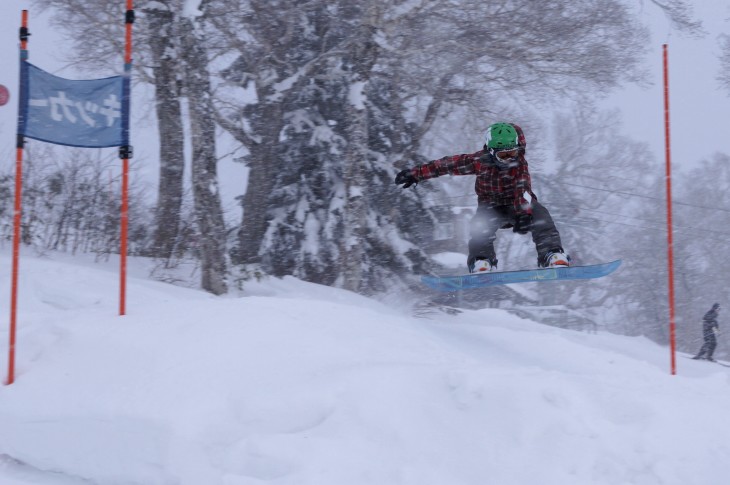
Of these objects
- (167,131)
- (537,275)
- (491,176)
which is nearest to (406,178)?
(491,176)

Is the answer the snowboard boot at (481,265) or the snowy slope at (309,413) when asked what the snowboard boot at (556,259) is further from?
the snowy slope at (309,413)

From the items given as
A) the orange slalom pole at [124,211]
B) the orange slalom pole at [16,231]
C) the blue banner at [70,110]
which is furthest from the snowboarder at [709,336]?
the orange slalom pole at [16,231]

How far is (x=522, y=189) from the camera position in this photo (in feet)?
21.8

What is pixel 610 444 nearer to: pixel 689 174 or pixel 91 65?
pixel 91 65

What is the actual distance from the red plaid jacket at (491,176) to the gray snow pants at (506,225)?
0.28ft

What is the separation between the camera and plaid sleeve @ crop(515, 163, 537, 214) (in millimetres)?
6621

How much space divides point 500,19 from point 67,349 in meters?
10.3

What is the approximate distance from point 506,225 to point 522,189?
0.47 meters

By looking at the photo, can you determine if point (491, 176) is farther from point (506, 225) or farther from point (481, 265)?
point (481, 265)

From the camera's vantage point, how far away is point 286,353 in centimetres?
473

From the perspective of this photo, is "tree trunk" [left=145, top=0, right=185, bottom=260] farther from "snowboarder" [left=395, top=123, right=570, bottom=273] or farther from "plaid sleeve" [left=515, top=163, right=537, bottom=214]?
"plaid sleeve" [left=515, top=163, right=537, bottom=214]

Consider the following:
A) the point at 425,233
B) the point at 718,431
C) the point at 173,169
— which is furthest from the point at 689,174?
the point at 718,431

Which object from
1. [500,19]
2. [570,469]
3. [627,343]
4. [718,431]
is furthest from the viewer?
[500,19]

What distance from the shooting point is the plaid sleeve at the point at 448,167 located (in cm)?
668
